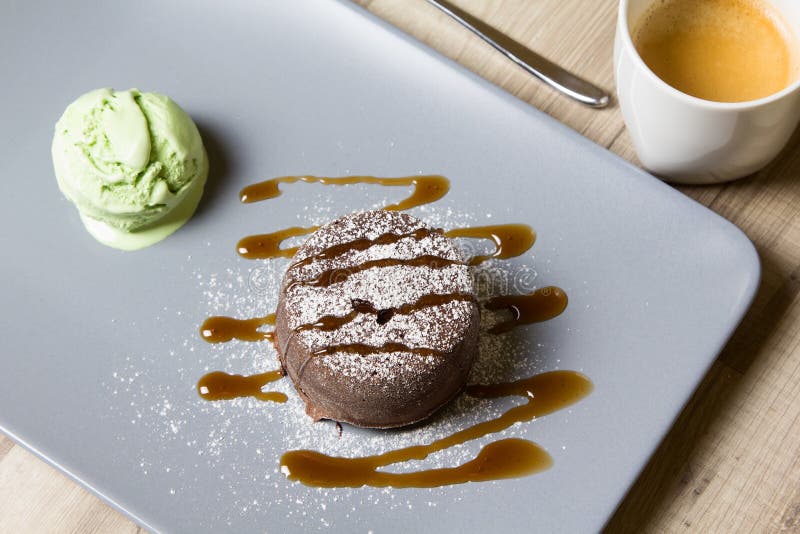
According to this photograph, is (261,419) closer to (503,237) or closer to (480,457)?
(480,457)

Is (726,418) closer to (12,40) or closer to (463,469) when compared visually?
(463,469)

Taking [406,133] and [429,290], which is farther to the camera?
[406,133]

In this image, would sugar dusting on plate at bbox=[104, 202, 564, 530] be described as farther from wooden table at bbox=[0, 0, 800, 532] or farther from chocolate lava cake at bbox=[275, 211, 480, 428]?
wooden table at bbox=[0, 0, 800, 532]

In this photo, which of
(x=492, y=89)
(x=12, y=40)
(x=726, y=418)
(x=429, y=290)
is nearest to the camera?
(x=429, y=290)

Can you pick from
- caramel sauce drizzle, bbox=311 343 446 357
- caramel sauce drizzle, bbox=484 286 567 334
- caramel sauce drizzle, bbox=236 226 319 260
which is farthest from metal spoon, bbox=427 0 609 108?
caramel sauce drizzle, bbox=311 343 446 357

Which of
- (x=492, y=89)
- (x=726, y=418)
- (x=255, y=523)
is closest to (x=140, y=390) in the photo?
(x=255, y=523)

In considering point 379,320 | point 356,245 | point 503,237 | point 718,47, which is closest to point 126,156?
point 356,245

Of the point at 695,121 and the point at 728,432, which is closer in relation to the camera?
the point at 695,121
